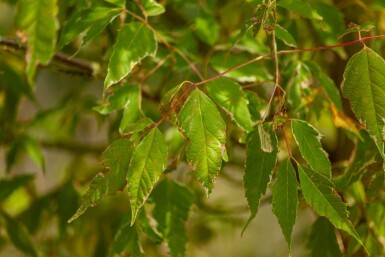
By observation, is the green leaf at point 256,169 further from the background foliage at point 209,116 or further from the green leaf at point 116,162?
the green leaf at point 116,162

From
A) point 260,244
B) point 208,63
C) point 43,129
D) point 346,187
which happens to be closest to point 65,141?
point 43,129

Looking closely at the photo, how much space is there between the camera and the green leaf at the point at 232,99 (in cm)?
60

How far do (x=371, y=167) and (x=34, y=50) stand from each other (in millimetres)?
362

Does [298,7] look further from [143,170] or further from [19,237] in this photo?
[19,237]

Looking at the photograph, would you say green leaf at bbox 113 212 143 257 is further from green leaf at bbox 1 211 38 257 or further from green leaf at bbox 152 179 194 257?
green leaf at bbox 1 211 38 257

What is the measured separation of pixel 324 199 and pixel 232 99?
15 centimetres

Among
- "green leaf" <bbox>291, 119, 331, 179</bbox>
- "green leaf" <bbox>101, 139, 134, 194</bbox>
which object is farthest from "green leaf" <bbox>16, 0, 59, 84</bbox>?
"green leaf" <bbox>291, 119, 331, 179</bbox>

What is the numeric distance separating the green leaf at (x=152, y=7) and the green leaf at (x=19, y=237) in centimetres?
41

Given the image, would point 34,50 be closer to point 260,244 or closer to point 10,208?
point 10,208

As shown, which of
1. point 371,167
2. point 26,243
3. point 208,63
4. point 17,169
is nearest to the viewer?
point 371,167

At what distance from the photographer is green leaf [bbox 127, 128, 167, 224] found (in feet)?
1.68

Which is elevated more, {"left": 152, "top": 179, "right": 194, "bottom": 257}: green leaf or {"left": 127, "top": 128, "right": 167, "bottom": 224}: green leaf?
{"left": 127, "top": 128, "right": 167, "bottom": 224}: green leaf

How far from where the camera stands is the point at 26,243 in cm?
88

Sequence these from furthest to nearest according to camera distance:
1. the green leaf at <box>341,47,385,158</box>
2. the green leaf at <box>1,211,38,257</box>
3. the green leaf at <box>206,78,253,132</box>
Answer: the green leaf at <box>1,211,38,257</box>, the green leaf at <box>206,78,253,132</box>, the green leaf at <box>341,47,385,158</box>
